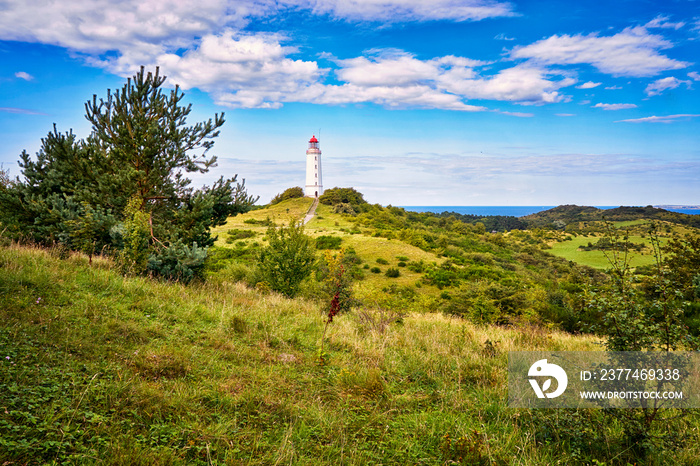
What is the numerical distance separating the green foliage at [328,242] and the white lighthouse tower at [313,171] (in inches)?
1234

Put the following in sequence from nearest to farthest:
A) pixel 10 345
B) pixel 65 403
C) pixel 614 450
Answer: pixel 65 403 → pixel 614 450 → pixel 10 345

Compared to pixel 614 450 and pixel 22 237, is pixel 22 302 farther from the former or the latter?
pixel 22 237

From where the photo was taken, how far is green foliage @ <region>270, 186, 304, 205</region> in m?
72.1

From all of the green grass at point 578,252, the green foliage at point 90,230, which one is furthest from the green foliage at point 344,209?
the green foliage at point 90,230

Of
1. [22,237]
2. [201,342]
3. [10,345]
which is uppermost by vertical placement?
[22,237]

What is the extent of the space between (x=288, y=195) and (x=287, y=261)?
5956 centimetres

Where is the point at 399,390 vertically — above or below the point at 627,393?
below

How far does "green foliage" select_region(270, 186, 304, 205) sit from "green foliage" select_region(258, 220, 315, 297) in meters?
57.7

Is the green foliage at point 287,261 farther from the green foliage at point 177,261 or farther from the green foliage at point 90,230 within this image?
the green foliage at point 90,230

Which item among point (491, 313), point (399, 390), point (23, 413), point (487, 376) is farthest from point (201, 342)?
point (491, 313)

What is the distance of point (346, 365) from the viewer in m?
5.23

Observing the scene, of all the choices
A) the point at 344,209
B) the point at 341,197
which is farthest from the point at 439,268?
the point at 341,197

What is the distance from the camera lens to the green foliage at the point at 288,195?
237 ft

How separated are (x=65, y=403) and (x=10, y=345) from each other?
4.58 feet
